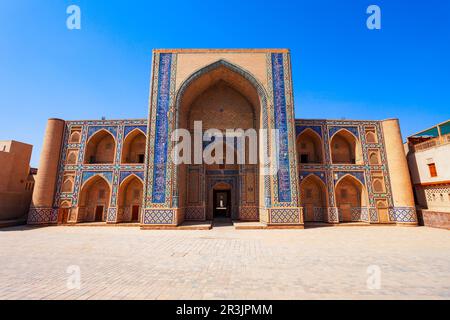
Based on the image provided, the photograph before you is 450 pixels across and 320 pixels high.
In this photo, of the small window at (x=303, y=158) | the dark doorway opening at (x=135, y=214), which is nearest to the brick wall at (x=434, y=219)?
the small window at (x=303, y=158)

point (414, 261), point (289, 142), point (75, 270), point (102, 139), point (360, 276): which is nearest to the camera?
point (360, 276)

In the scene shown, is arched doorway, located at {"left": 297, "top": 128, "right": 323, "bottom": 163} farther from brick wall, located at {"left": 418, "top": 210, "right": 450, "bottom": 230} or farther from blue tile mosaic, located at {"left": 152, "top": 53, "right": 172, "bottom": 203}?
blue tile mosaic, located at {"left": 152, "top": 53, "right": 172, "bottom": 203}

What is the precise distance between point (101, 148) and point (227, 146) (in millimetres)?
9247

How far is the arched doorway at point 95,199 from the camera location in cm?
1380

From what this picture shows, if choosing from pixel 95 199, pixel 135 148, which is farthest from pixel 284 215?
pixel 95 199

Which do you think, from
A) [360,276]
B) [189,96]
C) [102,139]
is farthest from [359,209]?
[102,139]

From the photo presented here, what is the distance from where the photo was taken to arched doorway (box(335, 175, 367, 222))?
13586 millimetres

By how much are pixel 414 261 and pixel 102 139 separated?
1747 cm

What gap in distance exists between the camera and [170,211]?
11.2 meters

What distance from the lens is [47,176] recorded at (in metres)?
13.1

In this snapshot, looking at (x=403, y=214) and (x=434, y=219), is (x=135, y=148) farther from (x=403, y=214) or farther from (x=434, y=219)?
(x=434, y=219)

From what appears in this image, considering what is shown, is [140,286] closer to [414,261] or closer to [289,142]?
[414,261]

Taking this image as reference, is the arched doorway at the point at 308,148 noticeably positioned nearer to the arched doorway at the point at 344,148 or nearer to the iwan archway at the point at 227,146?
the arched doorway at the point at 344,148

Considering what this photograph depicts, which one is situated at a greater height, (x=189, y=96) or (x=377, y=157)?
(x=189, y=96)
